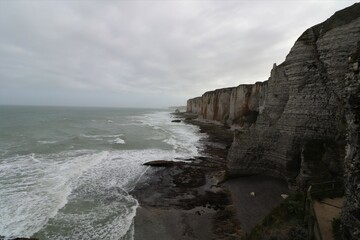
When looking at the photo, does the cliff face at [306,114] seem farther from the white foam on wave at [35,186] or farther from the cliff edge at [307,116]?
the white foam on wave at [35,186]

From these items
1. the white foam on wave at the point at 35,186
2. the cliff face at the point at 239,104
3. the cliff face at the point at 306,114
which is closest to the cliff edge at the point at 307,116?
the cliff face at the point at 306,114

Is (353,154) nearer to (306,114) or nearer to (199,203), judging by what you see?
(306,114)

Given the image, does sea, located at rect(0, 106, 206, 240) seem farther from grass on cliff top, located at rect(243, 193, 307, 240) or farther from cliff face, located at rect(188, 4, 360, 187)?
cliff face, located at rect(188, 4, 360, 187)

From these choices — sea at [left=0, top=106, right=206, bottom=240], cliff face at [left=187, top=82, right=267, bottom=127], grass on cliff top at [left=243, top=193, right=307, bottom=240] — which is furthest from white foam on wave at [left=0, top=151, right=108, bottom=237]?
cliff face at [left=187, top=82, right=267, bottom=127]

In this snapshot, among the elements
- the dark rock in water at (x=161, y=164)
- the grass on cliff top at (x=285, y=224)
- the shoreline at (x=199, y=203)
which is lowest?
the shoreline at (x=199, y=203)

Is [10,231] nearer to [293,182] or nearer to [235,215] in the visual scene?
[235,215]

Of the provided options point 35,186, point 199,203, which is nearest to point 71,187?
point 35,186

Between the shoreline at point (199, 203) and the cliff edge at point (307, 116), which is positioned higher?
the cliff edge at point (307, 116)
